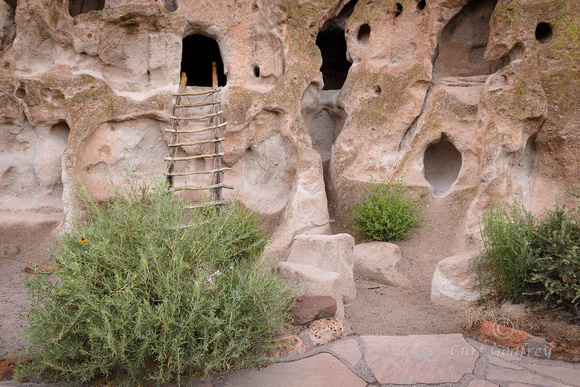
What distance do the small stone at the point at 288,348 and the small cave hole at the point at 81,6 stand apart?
270 inches

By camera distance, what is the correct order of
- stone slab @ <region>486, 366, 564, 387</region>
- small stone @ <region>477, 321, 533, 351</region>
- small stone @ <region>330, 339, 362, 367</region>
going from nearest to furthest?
1. stone slab @ <region>486, 366, 564, 387</region>
2. small stone @ <region>330, 339, 362, 367</region>
3. small stone @ <region>477, 321, 533, 351</region>

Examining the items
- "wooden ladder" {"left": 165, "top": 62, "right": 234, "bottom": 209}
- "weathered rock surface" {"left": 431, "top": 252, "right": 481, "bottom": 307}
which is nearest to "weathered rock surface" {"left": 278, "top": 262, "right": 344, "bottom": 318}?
"weathered rock surface" {"left": 431, "top": 252, "right": 481, "bottom": 307}

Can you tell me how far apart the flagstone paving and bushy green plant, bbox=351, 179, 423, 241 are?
Result: 97.9 inches

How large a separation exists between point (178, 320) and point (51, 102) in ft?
16.0

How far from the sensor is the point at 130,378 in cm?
244

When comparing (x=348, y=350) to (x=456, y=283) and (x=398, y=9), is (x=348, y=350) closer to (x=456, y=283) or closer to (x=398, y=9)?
(x=456, y=283)

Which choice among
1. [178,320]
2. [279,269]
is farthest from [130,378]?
[279,269]

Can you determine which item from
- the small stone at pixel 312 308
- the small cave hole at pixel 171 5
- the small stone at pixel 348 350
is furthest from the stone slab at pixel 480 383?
the small cave hole at pixel 171 5

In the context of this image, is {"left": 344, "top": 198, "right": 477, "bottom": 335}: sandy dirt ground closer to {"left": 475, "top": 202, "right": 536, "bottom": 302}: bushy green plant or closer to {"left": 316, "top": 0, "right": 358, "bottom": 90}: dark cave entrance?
{"left": 475, "top": 202, "right": 536, "bottom": 302}: bushy green plant

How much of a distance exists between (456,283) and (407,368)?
144cm

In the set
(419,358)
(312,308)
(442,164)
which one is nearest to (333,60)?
(442,164)

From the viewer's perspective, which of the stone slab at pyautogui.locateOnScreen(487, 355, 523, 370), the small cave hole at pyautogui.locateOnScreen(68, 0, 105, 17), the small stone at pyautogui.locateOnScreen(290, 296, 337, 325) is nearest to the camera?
the stone slab at pyautogui.locateOnScreen(487, 355, 523, 370)

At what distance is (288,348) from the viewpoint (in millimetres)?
2945

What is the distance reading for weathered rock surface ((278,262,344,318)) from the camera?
350 centimetres
